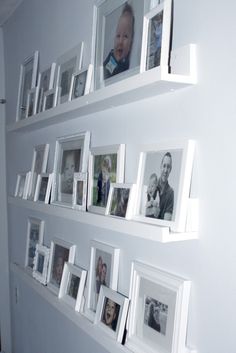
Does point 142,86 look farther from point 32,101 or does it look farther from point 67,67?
point 32,101

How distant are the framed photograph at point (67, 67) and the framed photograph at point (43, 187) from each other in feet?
1.28

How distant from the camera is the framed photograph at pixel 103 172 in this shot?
4.43 ft

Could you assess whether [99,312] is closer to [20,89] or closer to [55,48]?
[55,48]

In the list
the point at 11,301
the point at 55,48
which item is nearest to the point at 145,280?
the point at 55,48

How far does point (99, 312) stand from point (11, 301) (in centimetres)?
152

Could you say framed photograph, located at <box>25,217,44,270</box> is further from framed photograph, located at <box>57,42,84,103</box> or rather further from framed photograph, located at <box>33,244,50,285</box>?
framed photograph, located at <box>57,42,84,103</box>

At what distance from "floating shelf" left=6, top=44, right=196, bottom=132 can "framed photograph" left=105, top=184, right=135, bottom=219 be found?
290mm

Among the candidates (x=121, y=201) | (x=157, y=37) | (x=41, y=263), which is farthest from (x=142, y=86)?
(x=41, y=263)

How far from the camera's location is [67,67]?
5.70 feet

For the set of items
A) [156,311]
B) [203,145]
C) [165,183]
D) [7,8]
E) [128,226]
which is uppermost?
[7,8]

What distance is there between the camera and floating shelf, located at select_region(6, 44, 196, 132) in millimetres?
1019

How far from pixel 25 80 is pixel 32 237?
37.1 inches

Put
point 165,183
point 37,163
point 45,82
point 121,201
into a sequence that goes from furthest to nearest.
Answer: point 37,163
point 45,82
point 121,201
point 165,183

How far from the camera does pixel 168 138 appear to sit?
1144mm
